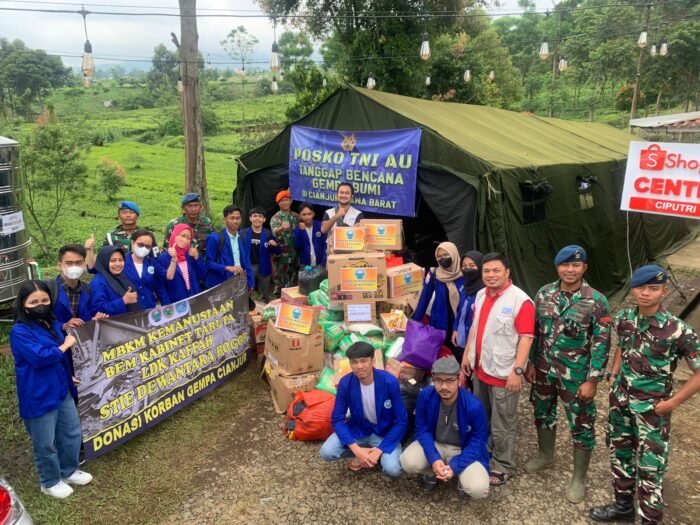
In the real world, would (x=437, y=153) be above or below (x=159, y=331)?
above

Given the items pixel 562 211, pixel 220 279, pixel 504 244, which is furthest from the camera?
pixel 562 211

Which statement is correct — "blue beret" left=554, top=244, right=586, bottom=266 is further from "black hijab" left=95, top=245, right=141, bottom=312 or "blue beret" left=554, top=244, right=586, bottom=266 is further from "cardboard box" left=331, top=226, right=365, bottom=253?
"black hijab" left=95, top=245, right=141, bottom=312

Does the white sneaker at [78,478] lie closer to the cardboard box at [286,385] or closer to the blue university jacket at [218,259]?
the cardboard box at [286,385]

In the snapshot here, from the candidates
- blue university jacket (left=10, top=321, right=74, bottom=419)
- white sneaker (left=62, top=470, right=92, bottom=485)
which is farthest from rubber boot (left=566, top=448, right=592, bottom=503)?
blue university jacket (left=10, top=321, right=74, bottom=419)

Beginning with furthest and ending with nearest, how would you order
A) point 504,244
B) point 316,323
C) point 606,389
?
point 504,244, point 606,389, point 316,323

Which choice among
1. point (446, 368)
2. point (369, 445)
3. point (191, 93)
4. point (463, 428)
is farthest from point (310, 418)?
point (191, 93)

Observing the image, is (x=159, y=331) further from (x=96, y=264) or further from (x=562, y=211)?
(x=562, y=211)

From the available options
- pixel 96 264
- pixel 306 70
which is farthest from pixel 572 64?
pixel 96 264

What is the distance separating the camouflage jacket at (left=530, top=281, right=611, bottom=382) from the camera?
3.21m

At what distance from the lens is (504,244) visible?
19.6 feet

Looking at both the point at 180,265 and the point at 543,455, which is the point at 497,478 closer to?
the point at 543,455

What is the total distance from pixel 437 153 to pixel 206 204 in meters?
6.26

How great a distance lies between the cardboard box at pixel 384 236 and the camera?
19.8ft

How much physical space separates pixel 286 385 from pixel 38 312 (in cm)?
216
